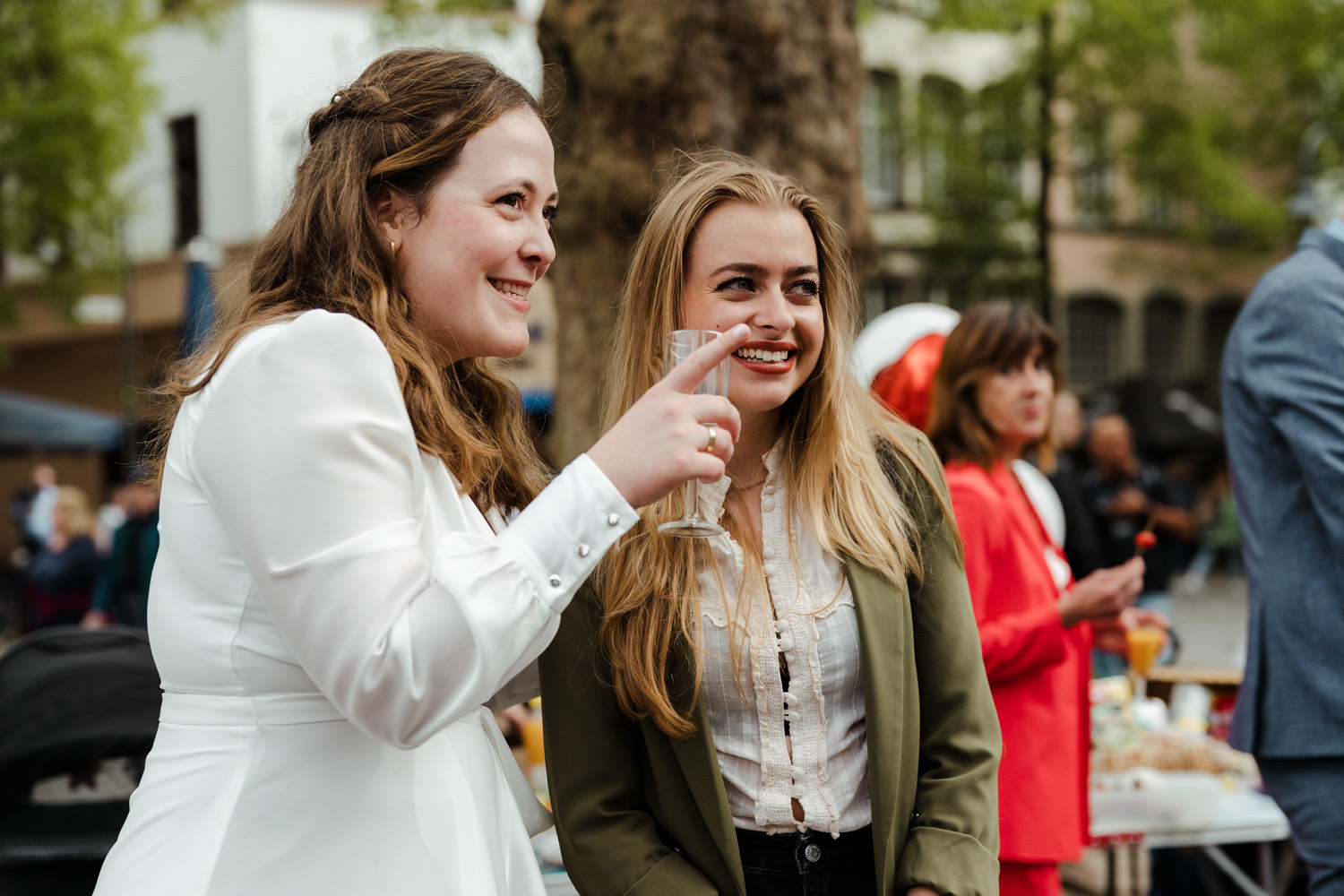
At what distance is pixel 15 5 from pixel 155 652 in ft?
53.7

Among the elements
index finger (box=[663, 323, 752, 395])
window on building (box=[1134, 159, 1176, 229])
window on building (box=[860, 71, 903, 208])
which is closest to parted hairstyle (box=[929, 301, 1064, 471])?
index finger (box=[663, 323, 752, 395])

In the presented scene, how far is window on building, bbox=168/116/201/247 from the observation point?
19312mm

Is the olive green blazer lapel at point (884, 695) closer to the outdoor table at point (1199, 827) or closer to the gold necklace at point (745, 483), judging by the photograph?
the gold necklace at point (745, 483)

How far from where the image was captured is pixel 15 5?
1503 centimetres

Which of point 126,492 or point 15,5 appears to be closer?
point 126,492

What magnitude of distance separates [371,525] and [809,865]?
97 centimetres

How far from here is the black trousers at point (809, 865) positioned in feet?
6.28

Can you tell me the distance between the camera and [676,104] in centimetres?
404

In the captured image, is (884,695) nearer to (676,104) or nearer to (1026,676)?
(1026,676)

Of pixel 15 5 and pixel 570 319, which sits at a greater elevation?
pixel 15 5

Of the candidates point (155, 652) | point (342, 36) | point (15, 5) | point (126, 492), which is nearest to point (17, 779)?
point (155, 652)

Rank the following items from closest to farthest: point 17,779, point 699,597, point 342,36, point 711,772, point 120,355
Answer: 1. point 711,772
2. point 699,597
3. point 17,779
4. point 342,36
5. point 120,355

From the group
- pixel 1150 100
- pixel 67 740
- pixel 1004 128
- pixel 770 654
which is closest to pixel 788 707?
pixel 770 654

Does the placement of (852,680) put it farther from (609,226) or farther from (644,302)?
(609,226)
